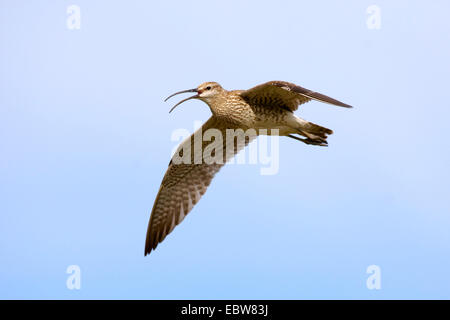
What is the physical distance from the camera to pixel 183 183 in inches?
493

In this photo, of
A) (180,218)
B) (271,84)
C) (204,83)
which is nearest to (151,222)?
(180,218)

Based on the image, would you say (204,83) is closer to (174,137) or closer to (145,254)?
(174,137)

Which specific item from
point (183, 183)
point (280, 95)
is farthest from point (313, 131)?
point (183, 183)

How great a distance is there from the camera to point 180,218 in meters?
12.3

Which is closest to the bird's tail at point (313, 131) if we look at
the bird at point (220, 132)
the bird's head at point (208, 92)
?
the bird at point (220, 132)

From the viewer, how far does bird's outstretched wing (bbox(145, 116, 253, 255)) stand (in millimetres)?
12200

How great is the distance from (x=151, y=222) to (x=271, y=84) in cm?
375

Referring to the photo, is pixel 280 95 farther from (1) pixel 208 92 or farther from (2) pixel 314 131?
(1) pixel 208 92

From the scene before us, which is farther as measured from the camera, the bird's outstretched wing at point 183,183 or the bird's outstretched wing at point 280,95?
the bird's outstretched wing at point 183,183

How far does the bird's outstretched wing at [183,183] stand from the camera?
1220 cm

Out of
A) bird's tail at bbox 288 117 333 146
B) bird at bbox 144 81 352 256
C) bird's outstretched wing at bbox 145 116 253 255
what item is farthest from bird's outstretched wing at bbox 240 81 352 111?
bird's outstretched wing at bbox 145 116 253 255

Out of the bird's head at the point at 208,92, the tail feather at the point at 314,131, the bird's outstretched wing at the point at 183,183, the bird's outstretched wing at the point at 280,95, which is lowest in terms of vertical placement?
the bird's outstretched wing at the point at 183,183

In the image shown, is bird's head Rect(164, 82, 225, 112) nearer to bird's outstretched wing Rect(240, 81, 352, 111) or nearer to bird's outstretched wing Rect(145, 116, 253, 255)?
bird's outstretched wing Rect(240, 81, 352, 111)

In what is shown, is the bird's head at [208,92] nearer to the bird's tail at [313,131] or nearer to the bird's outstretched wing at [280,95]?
the bird's outstretched wing at [280,95]
